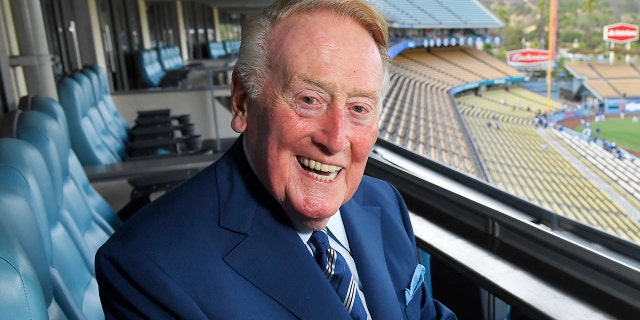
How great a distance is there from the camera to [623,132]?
1.13m

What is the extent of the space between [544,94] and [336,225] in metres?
0.93

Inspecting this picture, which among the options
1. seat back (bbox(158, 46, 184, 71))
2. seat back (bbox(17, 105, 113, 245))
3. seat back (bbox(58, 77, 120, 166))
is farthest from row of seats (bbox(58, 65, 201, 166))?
seat back (bbox(158, 46, 184, 71))

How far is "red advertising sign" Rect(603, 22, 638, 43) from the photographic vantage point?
1.05 metres

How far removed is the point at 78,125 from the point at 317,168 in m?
1.87

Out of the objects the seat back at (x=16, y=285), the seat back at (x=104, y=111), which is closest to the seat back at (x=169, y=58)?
the seat back at (x=104, y=111)

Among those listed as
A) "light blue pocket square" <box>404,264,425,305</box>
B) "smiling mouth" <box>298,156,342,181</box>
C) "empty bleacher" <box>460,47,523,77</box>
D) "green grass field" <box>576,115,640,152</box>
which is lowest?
"light blue pocket square" <box>404,264,425,305</box>

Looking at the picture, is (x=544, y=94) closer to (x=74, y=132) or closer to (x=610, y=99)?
(x=610, y=99)

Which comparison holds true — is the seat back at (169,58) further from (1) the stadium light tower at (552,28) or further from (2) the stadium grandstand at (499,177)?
(1) the stadium light tower at (552,28)

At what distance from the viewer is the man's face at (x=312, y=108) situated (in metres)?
0.68

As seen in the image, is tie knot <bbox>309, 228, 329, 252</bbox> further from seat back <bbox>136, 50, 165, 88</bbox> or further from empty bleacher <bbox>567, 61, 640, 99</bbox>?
seat back <bbox>136, 50, 165, 88</bbox>

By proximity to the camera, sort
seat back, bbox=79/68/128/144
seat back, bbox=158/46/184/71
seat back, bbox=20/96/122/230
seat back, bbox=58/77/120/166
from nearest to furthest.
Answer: seat back, bbox=20/96/122/230, seat back, bbox=58/77/120/166, seat back, bbox=79/68/128/144, seat back, bbox=158/46/184/71

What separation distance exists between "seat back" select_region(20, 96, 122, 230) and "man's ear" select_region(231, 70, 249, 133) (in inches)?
34.2

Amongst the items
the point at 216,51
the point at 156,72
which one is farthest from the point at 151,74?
the point at 216,51

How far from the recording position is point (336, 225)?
884 mm
